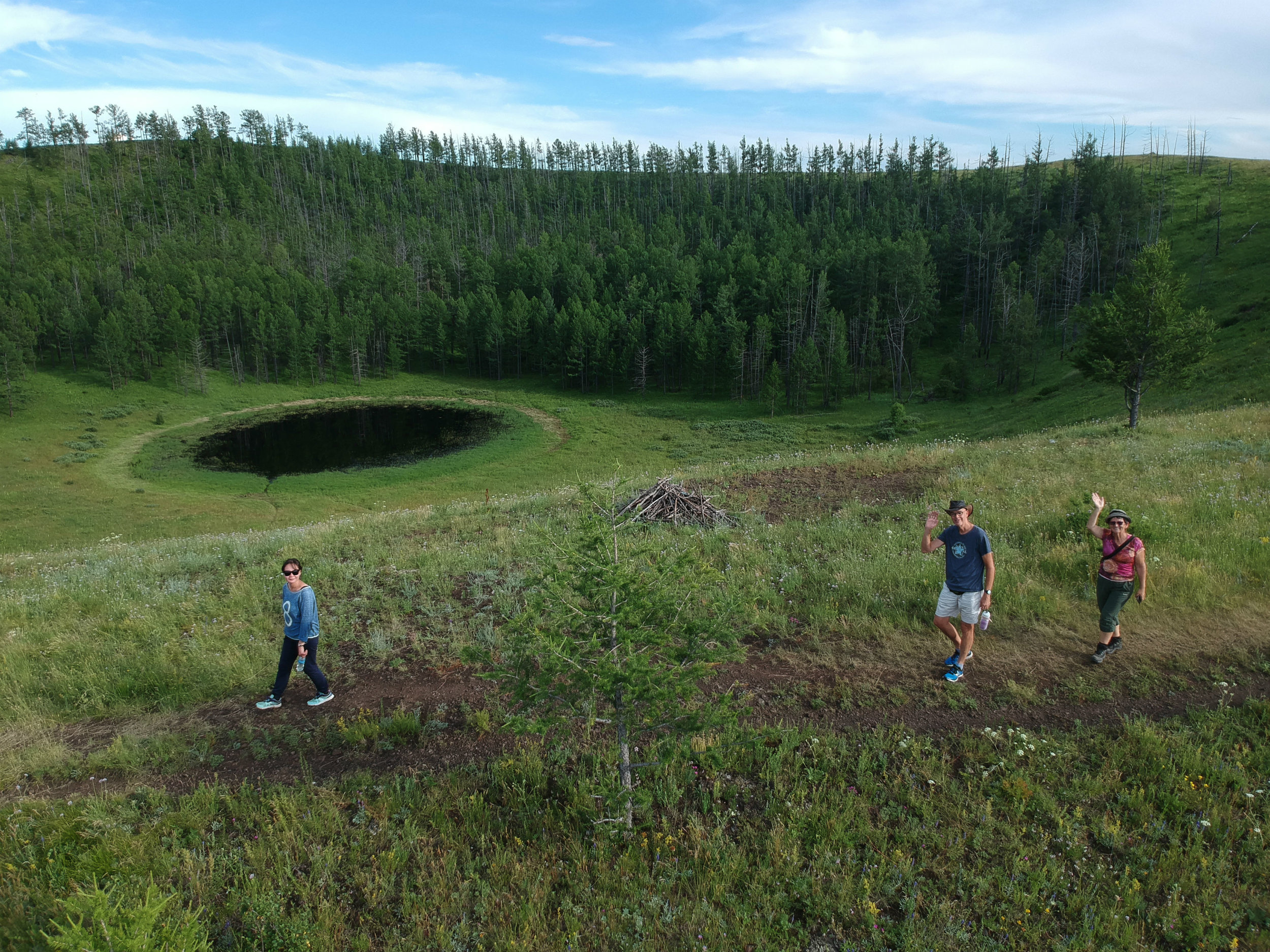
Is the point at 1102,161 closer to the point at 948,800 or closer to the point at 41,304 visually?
the point at 948,800

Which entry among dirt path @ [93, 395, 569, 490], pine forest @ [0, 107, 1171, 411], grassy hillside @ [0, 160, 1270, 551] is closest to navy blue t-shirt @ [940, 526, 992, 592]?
grassy hillside @ [0, 160, 1270, 551]

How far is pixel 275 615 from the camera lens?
41.1 feet

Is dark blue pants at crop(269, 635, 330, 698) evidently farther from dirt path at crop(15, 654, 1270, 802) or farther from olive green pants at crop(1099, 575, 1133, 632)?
olive green pants at crop(1099, 575, 1133, 632)

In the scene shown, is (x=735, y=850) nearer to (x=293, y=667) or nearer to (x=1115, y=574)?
(x=293, y=667)

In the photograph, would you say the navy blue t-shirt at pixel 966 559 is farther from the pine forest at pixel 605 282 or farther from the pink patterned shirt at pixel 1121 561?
the pine forest at pixel 605 282

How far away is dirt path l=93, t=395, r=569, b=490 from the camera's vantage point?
54375mm

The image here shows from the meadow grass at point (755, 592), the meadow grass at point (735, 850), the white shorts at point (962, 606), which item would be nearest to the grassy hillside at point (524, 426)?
the meadow grass at point (755, 592)

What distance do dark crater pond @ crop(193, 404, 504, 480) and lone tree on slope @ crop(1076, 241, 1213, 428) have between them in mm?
49386

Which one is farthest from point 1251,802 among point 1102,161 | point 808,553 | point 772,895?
point 1102,161

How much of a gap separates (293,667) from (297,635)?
608mm

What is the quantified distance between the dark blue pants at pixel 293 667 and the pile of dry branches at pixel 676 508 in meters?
9.05

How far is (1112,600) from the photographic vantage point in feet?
30.6

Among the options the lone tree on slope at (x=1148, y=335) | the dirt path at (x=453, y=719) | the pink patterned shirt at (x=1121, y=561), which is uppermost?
the lone tree on slope at (x=1148, y=335)

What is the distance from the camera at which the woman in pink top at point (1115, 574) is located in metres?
9.30
